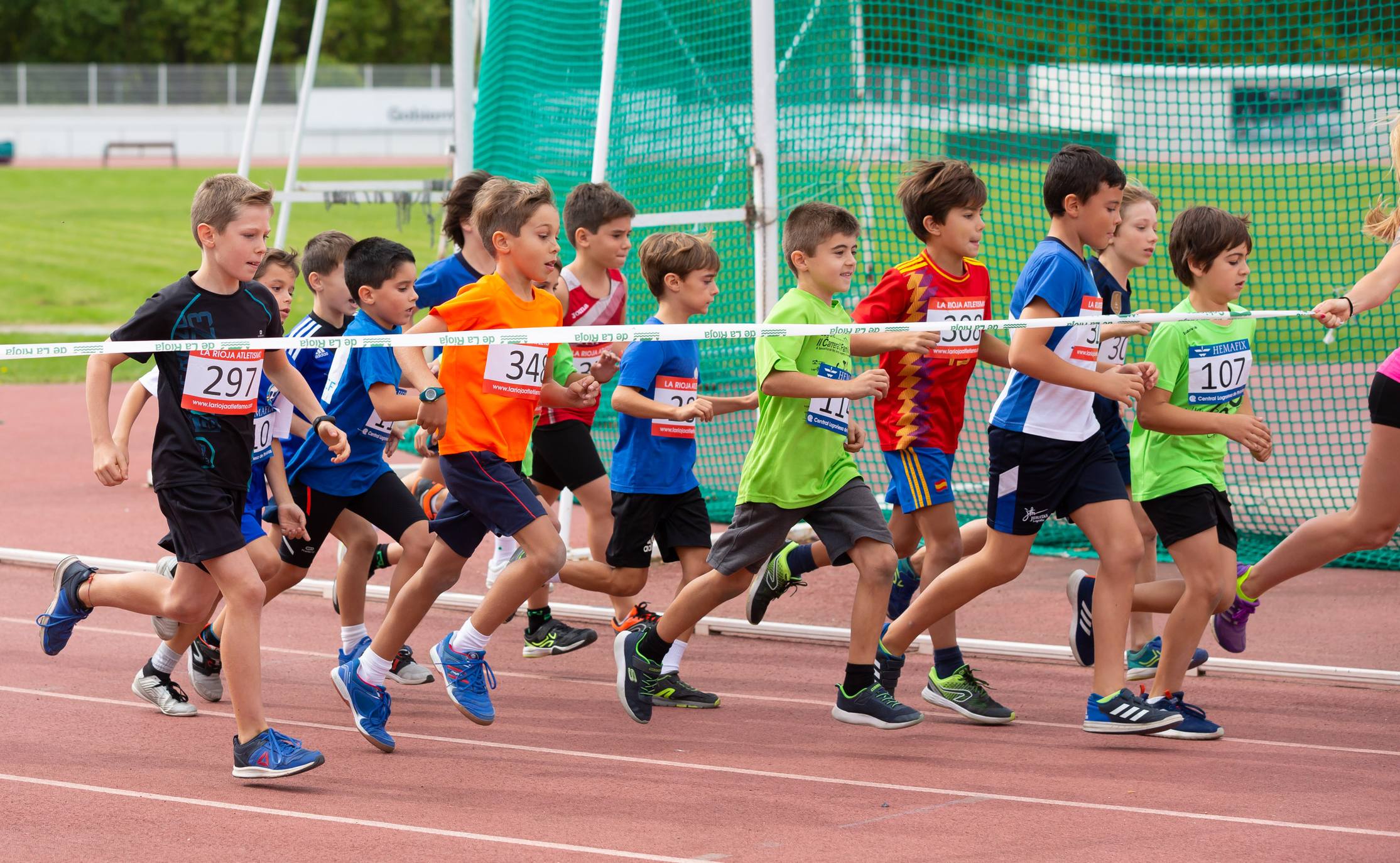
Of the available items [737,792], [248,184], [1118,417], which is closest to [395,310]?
[248,184]

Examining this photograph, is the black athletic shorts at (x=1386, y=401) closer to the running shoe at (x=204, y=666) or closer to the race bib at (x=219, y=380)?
the race bib at (x=219, y=380)

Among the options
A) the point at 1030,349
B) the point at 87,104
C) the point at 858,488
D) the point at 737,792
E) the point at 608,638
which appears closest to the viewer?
the point at 737,792

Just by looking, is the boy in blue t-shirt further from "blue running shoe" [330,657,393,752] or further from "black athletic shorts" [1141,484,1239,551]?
"black athletic shorts" [1141,484,1239,551]

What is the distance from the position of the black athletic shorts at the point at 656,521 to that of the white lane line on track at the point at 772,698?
22.7 inches

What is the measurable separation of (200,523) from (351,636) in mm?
1418

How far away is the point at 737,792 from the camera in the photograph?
184 inches

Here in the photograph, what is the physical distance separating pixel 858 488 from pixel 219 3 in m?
64.8

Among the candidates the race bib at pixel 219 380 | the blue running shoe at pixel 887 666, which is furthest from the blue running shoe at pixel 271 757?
the blue running shoe at pixel 887 666

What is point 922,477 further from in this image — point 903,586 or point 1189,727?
point 1189,727

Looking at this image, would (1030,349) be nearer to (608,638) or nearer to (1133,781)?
(1133,781)

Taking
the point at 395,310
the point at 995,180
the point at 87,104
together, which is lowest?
the point at 395,310

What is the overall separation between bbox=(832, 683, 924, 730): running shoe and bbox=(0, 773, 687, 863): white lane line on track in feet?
4.73

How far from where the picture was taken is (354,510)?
6.01m

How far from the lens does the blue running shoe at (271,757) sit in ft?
15.4
